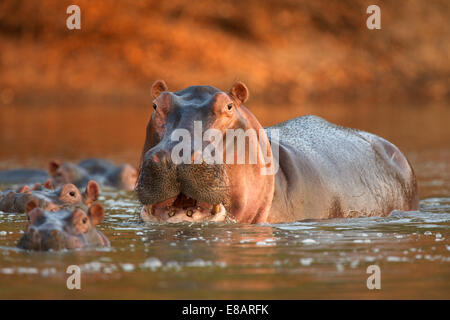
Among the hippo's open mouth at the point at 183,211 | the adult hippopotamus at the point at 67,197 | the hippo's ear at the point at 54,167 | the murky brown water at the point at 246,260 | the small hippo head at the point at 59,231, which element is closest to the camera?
the murky brown water at the point at 246,260

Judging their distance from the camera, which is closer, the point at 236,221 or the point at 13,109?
the point at 236,221

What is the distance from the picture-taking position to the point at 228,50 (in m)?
32.0

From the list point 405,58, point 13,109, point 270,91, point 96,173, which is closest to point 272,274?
point 96,173

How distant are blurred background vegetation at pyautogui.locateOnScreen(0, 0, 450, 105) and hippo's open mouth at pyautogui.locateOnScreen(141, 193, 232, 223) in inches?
955

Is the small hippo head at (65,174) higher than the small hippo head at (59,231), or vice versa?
the small hippo head at (65,174)

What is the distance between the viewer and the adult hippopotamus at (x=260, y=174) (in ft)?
20.0

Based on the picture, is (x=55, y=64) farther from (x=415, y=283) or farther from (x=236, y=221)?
(x=415, y=283)

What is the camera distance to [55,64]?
3128 cm

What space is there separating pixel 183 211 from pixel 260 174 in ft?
2.18

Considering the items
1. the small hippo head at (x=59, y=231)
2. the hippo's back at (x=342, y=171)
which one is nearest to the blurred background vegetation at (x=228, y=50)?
the hippo's back at (x=342, y=171)

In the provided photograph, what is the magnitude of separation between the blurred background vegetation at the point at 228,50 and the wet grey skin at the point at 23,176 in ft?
60.8

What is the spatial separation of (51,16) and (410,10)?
1281cm

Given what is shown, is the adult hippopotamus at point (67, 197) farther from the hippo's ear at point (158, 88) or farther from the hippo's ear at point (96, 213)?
the hippo's ear at point (158, 88)

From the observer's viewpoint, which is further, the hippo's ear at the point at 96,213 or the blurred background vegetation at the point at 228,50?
the blurred background vegetation at the point at 228,50
